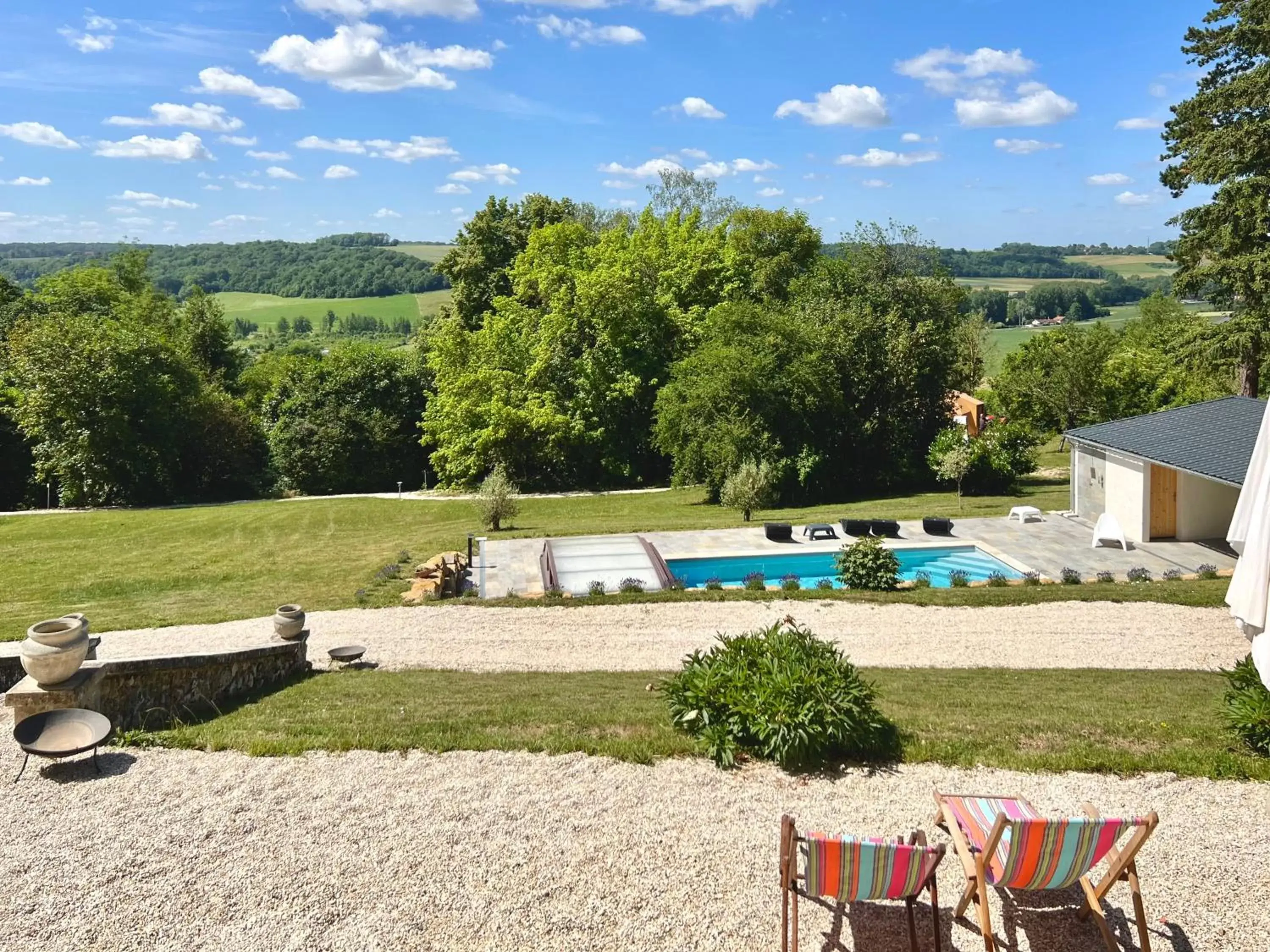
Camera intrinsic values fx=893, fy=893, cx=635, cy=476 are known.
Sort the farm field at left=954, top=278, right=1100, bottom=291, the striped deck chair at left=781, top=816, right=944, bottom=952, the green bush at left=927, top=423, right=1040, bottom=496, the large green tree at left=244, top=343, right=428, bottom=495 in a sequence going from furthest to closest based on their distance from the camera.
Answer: the farm field at left=954, top=278, right=1100, bottom=291 → the large green tree at left=244, top=343, right=428, bottom=495 → the green bush at left=927, top=423, right=1040, bottom=496 → the striped deck chair at left=781, top=816, right=944, bottom=952

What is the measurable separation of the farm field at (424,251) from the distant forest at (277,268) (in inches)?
161

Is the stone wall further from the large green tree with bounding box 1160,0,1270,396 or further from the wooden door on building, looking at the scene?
the large green tree with bounding box 1160,0,1270,396

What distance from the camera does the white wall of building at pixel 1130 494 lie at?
20.3 m

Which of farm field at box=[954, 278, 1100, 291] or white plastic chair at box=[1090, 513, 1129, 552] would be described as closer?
white plastic chair at box=[1090, 513, 1129, 552]

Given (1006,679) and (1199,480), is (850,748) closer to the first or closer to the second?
(1006,679)

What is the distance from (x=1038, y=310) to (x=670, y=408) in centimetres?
7929

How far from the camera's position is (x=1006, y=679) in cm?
1098

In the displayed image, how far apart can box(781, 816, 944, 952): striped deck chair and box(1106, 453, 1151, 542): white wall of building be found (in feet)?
60.7

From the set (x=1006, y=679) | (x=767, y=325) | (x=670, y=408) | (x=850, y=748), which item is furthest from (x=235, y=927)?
(x=767, y=325)

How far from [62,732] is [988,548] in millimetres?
18310

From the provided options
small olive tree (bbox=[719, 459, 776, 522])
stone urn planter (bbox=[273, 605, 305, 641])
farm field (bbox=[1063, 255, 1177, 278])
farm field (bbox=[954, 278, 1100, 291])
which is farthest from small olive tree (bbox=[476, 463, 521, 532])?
farm field (bbox=[1063, 255, 1177, 278])

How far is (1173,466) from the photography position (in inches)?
725

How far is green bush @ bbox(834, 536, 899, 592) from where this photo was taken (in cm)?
1700

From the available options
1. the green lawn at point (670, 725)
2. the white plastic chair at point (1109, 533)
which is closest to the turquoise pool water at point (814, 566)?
the white plastic chair at point (1109, 533)
